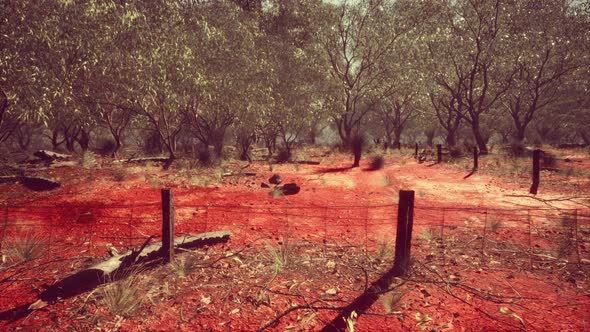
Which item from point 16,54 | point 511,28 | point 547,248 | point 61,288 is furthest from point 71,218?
point 511,28

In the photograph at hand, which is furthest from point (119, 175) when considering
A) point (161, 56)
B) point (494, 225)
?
point (494, 225)

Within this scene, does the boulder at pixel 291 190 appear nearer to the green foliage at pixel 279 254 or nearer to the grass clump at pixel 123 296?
the green foliage at pixel 279 254

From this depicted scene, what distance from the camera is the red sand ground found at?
13.2 ft

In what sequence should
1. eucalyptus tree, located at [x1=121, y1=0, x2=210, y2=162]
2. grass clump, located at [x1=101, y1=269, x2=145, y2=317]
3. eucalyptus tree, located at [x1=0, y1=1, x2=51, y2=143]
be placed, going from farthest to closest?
1. eucalyptus tree, located at [x1=121, y1=0, x2=210, y2=162]
2. eucalyptus tree, located at [x1=0, y1=1, x2=51, y2=143]
3. grass clump, located at [x1=101, y1=269, x2=145, y2=317]

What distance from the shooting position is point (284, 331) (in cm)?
384

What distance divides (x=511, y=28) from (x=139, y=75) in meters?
22.6

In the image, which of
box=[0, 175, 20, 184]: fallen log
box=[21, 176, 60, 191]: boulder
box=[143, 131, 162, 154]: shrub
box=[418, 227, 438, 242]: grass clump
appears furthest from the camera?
box=[143, 131, 162, 154]: shrub

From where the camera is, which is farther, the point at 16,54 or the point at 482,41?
the point at 482,41

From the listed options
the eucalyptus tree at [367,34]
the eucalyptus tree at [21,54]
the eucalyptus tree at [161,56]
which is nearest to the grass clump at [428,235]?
the eucalyptus tree at [21,54]

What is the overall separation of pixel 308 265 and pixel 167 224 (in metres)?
2.45

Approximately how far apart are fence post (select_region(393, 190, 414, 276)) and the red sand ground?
0.24 m

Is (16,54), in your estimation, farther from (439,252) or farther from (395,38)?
(395,38)

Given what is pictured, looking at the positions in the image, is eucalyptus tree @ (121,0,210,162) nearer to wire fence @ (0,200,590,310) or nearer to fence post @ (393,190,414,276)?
wire fence @ (0,200,590,310)

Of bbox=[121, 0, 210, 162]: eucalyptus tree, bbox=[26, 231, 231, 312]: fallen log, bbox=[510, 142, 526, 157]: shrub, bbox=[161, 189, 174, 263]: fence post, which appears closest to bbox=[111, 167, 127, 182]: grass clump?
bbox=[121, 0, 210, 162]: eucalyptus tree
